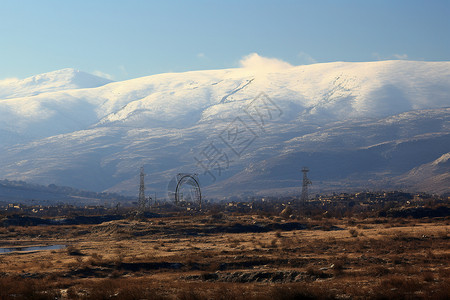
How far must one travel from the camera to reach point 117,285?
3164cm

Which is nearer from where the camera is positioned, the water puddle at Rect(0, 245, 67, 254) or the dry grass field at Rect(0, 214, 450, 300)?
the dry grass field at Rect(0, 214, 450, 300)

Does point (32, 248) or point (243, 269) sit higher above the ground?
point (32, 248)

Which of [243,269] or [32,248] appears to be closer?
[243,269]

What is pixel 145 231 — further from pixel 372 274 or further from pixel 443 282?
pixel 443 282

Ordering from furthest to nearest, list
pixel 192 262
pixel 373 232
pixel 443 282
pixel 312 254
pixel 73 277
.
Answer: pixel 373 232 < pixel 312 254 < pixel 192 262 < pixel 73 277 < pixel 443 282

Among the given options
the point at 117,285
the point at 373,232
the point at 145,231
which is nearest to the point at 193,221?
the point at 145,231

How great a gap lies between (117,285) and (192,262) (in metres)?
10.8

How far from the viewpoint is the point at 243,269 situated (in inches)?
1547

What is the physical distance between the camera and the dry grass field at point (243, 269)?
29172mm

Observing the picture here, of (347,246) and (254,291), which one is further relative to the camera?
(347,246)

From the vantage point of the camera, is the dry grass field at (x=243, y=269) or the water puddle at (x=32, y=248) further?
the water puddle at (x=32, y=248)

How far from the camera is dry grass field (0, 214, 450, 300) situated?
29.2 metres

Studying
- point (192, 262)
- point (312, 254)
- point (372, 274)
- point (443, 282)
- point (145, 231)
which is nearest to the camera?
point (443, 282)

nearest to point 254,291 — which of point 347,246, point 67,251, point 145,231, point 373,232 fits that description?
point 347,246
